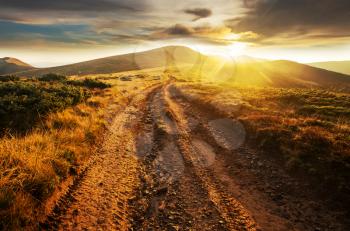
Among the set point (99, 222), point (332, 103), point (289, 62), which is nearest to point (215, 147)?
point (99, 222)

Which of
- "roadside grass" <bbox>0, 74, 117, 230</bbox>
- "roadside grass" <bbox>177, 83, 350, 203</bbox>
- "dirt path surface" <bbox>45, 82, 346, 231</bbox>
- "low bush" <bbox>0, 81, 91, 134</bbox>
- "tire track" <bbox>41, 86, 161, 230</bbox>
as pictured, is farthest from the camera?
"low bush" <bbox>0, 81, 91, 134</bbox>

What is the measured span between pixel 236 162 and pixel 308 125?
5.74m

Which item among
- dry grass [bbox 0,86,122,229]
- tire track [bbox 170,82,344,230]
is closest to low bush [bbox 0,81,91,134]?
dry grass [bbox 0,86,122,229]

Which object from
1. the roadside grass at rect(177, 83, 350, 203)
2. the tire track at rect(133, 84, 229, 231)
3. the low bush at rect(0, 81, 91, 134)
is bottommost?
the tire track at rect(133, 84, 229, 231)

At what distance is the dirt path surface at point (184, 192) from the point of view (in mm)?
6344

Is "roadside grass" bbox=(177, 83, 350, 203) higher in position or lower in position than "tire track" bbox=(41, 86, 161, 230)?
higher

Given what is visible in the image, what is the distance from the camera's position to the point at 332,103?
77.6ft

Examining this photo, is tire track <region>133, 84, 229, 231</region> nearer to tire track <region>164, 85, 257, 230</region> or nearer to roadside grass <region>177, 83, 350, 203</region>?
tire track <region>164, 85, 257, 230</region>

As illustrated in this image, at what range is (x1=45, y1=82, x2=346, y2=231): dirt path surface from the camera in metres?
6.34

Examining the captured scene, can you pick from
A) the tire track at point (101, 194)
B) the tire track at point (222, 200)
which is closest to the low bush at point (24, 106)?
the tire track at point (101, 194)

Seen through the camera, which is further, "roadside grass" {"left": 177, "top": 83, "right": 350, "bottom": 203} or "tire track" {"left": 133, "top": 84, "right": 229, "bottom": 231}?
"roadside grass" {"left": 177, "top": 83, "right": 350, "bottom": 203}

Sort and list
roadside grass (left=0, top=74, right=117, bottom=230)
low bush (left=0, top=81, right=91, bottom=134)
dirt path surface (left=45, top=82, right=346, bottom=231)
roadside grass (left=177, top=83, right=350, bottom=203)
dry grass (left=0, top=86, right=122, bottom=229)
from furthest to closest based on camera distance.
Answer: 1. low bush (left=0, top=81, right=91, bottom=134)
2. roadside grass (left=177, top=83, right=350, bottom=203)
3. dirt path surface (left=45, top=82, right=346, bottom=231)
4. roadside grass (left=0, top=74, right=117, bottom=230)
5. dry grass (left=0, top=86, right=122, bottom=229)

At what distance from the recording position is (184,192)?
25.8 ft

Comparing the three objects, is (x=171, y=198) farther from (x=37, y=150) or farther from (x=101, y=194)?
(x=37, y=150)
